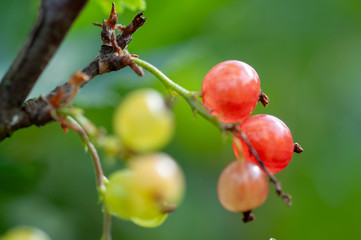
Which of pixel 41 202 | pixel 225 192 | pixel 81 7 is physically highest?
pixel 81 7

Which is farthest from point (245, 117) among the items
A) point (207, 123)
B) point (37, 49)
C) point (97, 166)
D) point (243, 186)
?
point (207, 123)

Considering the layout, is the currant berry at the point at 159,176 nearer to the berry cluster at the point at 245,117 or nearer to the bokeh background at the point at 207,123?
the berry cluster at the point at 245,117

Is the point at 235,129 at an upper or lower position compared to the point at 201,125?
upper

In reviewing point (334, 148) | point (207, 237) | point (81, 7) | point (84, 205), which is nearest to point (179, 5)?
point (84, 205)

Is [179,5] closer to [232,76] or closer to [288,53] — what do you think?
[288,53]

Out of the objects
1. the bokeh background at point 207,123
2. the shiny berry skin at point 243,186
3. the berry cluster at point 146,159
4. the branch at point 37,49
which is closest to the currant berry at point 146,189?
the berry cluster at point 146,159

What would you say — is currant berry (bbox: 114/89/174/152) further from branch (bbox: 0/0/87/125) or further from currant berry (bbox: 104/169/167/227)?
branch (bbox: 0/0/87/125)
